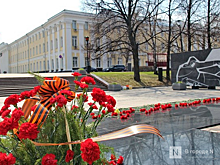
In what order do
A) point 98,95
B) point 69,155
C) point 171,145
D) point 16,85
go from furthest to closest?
1. point 16,85
2. point 171,145
3. point 98,95
4. point 69,155

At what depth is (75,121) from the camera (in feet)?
6.95

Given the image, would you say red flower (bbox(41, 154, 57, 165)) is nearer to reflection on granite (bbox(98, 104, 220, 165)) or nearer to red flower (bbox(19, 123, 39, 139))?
red flower (bbox(19, 123, 39, 139))

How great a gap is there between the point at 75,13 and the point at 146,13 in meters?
27.0

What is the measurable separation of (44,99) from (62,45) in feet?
155

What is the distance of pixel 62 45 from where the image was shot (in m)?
47.8

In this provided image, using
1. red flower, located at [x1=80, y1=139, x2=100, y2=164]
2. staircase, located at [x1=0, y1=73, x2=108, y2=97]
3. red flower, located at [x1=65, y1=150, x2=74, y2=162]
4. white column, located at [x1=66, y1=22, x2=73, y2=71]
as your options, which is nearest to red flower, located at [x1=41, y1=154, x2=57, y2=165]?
red flower, located at [x1=65, y1=150, x2=74, y2=162]

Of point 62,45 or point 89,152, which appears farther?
point 62,45

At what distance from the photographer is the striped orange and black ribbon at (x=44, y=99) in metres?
1.95

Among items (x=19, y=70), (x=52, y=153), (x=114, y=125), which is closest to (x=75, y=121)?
(x=52, y=153)

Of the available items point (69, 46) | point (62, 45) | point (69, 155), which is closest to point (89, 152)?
point (69, 155)

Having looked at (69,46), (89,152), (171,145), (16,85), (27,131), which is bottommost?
(171,145)

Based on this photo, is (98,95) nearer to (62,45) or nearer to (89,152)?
(89,152)

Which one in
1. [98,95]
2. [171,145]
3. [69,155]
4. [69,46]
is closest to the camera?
[69,155]

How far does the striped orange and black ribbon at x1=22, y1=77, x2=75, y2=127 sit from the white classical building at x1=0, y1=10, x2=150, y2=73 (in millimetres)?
36862
